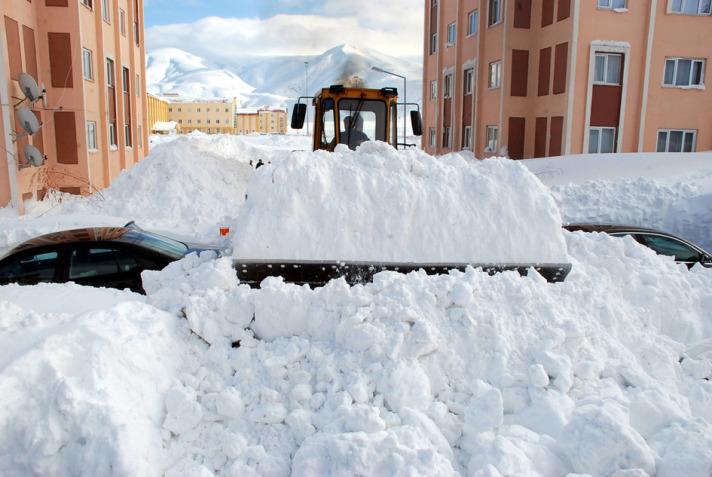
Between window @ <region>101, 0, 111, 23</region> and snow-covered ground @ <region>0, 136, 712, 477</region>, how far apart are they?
18694 millimetres

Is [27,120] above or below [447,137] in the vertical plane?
below

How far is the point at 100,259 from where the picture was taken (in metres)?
6.29

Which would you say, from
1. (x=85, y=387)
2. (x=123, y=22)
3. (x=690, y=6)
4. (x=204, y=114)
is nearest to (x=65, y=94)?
(x=123, y=22)

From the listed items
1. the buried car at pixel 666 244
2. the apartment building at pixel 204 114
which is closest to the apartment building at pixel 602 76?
the buried car at pixel 666 244

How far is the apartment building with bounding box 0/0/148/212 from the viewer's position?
44.5 feet

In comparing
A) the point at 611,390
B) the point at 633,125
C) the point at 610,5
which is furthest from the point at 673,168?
the point at 611,390

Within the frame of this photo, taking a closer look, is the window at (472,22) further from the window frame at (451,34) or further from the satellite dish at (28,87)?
the satellite dish at (28,87)

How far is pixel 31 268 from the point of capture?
610 cm

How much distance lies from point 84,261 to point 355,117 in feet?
20.1

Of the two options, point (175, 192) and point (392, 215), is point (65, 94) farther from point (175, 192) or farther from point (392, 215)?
point (392, 215)

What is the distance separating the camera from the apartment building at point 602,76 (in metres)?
17.9

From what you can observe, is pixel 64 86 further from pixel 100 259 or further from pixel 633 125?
pixel 633 125

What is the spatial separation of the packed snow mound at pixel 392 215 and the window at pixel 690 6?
1788cm

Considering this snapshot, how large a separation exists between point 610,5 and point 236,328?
763 inches
